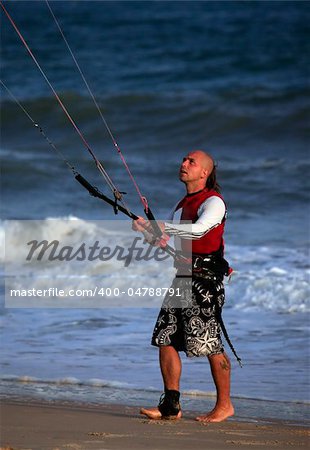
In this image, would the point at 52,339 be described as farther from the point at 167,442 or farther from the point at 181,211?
the point at 167,442

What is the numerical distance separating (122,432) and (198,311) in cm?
68

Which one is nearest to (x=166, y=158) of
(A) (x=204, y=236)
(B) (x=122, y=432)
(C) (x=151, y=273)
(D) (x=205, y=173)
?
(C) (x=151, y=273)

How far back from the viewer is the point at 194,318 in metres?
5.23

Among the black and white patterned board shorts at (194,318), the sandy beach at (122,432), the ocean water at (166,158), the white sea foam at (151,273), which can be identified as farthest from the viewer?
the white sea foam at (151,273)

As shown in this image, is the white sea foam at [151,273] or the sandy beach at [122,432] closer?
the sandy beach at [122,432]

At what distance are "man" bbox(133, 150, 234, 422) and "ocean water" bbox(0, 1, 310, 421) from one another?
0.57 meters

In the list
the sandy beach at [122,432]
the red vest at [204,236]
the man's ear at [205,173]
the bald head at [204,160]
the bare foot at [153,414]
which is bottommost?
the sandy beach at [122,432]

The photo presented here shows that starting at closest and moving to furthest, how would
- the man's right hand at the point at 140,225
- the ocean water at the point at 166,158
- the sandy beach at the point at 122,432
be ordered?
the sandy beach at the point at 122,432 → the man's right hand at the point at 140,225 → the ocean water at the point at 166,158

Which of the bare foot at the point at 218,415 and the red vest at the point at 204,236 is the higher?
the red vest at the point at 204,236

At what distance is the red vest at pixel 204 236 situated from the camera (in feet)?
17.2

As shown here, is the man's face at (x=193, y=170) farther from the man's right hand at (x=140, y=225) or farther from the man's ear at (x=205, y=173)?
the man's right hand at (x=140, y=225)

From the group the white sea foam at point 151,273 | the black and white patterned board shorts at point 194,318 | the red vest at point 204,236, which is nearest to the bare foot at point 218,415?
the black and white patterned board shorts at point 194,318

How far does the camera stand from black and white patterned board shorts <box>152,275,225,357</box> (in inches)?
206

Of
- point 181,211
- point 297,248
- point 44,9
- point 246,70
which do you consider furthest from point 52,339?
point 44,9
